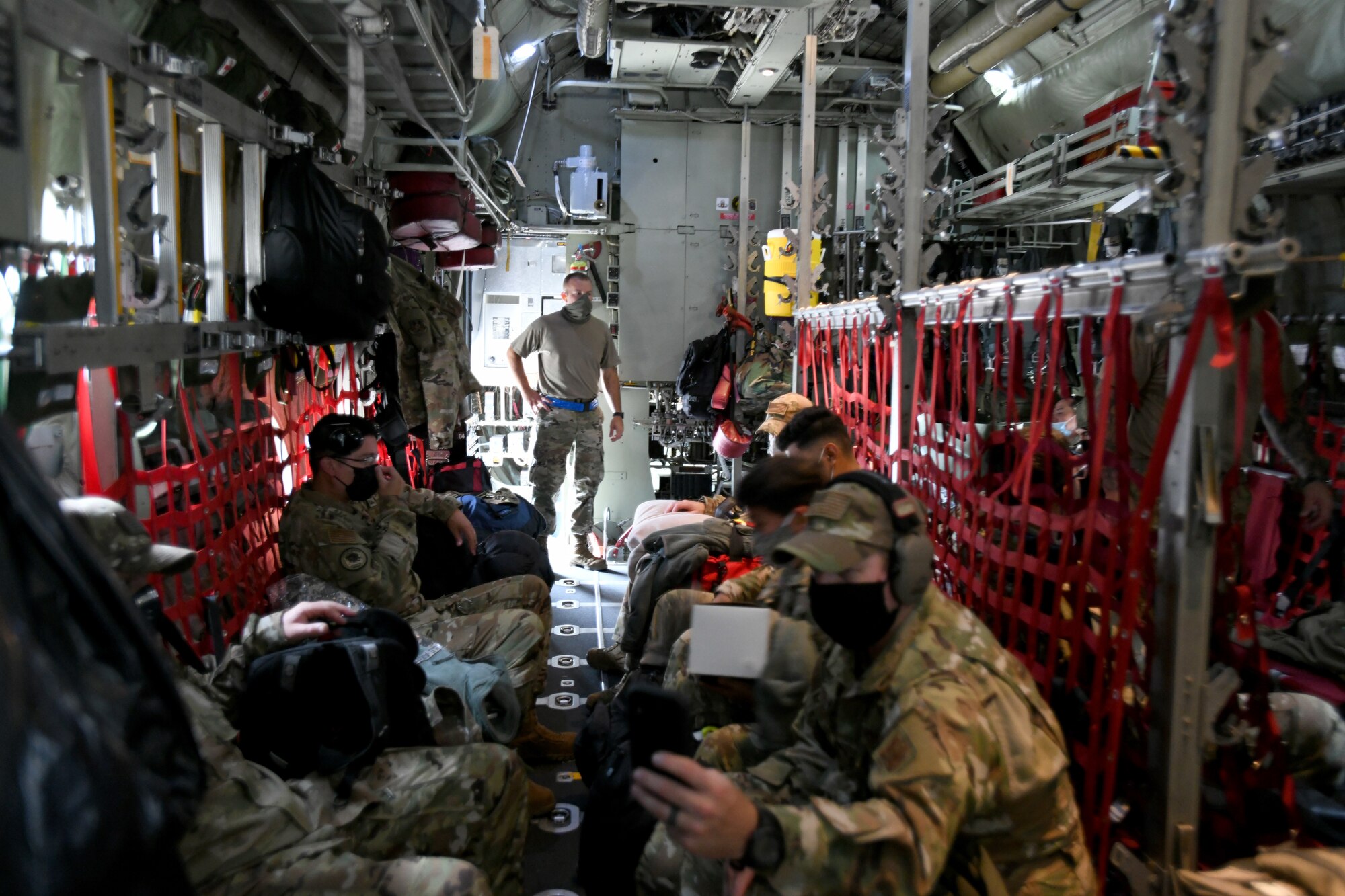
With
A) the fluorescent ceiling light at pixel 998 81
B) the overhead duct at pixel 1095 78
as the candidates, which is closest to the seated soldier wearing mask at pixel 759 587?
the overhead duct at pixel 1095 78

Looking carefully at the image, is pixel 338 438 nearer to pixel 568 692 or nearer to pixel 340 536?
pixel 340 536

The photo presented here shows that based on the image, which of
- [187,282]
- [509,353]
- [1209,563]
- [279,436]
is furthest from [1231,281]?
[509,353]

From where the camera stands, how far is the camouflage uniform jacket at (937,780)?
140 cm

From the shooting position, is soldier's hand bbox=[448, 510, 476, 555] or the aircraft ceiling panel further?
the aircraft ceiling panel

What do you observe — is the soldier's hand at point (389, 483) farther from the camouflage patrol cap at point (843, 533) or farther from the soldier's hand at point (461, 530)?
the camouflage patrol cap at point (843, 533)

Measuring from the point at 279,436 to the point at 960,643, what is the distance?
3.00m

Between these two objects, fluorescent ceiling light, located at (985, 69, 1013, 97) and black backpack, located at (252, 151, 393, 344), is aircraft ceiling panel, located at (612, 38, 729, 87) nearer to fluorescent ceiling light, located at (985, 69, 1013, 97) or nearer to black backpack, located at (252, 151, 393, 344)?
fluorescent ceiling light, located at (985, 69, 1013, 97)

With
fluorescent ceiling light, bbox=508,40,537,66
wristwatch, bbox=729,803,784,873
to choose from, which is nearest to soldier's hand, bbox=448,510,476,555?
wristwatch, bbox=729,803,784,873

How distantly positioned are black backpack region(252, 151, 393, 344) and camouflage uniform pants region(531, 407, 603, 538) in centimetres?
324

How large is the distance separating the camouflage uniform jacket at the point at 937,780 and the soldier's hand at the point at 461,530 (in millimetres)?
2476

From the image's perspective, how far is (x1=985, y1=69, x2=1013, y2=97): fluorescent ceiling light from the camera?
686cm

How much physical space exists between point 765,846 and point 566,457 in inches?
216

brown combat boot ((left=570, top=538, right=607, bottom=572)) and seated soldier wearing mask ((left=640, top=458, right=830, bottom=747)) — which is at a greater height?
seated soldier wearing mask ((left=640, top=458, right=830, bottom=747))

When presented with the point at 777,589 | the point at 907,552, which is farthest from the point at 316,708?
the point at 907,552
